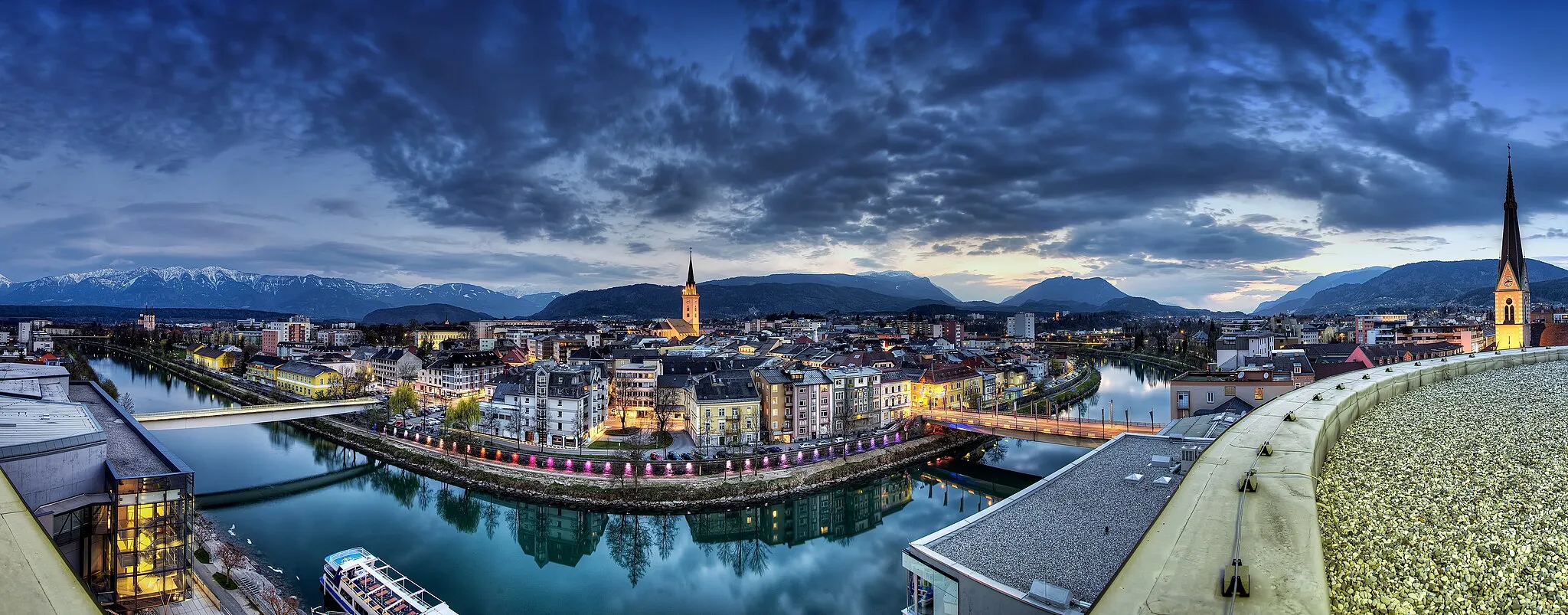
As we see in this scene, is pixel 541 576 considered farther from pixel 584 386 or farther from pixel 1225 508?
pixel 1225 508

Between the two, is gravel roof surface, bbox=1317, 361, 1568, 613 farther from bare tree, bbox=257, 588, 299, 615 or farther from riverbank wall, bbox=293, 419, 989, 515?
riverbank wall, bbox=293, 419, 989, 515

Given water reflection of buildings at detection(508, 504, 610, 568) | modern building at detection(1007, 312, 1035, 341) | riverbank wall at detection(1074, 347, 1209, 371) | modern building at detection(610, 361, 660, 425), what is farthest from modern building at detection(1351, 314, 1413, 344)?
water reflection of buildings at detection(508, 504, 610, 568)

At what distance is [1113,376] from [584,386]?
36.2 metres

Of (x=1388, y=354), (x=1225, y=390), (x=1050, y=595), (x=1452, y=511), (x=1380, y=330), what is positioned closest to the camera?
(x=1452, y=511)

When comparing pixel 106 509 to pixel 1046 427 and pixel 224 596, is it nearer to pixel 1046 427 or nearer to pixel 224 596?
pixel 224 596

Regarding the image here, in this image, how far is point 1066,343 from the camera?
72688 mm

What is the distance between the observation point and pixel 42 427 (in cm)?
971

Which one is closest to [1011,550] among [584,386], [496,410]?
[584,386]

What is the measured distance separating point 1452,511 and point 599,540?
1425cm

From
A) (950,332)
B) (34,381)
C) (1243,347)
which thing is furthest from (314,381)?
(950,332)

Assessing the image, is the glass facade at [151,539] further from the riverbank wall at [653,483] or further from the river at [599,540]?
the riverbank wall at [653,483]

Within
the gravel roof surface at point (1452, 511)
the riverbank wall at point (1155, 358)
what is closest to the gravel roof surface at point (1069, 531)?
the gravel roof surface at point (1452, 511)

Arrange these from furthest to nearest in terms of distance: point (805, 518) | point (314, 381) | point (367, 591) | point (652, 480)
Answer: point (314, 381) < point (652, 480) < point (805, 518) < point (367, 591)

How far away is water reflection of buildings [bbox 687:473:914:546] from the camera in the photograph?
1515 cm
